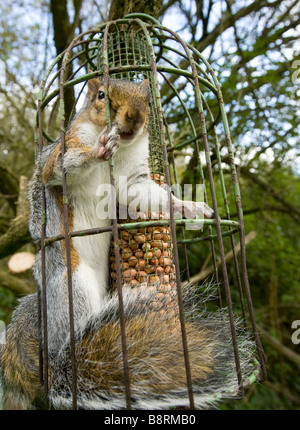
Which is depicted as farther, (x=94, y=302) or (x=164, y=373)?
(x=94, y=302)

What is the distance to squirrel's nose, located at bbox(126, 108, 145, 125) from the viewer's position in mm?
1217

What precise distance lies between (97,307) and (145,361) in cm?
38

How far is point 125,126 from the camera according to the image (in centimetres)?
123

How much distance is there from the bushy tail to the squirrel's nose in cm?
59

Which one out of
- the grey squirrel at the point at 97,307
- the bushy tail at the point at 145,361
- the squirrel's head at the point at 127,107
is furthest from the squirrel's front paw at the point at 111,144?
the bushy tail at the point at 145,361

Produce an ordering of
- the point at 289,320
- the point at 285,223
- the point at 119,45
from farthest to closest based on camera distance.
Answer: the point at 289,320, the point at 285,223, the point at 119,45

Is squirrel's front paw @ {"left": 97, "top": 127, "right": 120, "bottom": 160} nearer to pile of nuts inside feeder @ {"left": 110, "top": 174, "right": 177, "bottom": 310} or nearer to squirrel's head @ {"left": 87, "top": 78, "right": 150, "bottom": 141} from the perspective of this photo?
squirrel's head @ {"left": 87, "top": 78, "right": 150, "bottom": 141}

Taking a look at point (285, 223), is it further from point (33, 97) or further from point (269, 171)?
point (33, 97)

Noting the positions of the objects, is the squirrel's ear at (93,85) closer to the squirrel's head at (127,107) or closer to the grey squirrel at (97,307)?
the grey squirrel at (97,307)

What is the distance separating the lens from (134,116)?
4.00 ft

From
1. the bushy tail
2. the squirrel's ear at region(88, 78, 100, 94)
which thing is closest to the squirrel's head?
the squirrel's ear at region(88, 78, 100, 94)

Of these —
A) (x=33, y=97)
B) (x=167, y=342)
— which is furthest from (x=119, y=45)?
(x=33, y=97)

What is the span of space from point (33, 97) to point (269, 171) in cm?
234

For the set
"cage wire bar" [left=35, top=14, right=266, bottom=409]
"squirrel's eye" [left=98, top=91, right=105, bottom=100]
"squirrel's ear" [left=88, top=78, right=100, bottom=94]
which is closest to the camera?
"cage wire bar" [left=35, top=14, right=266, bottom=409]
